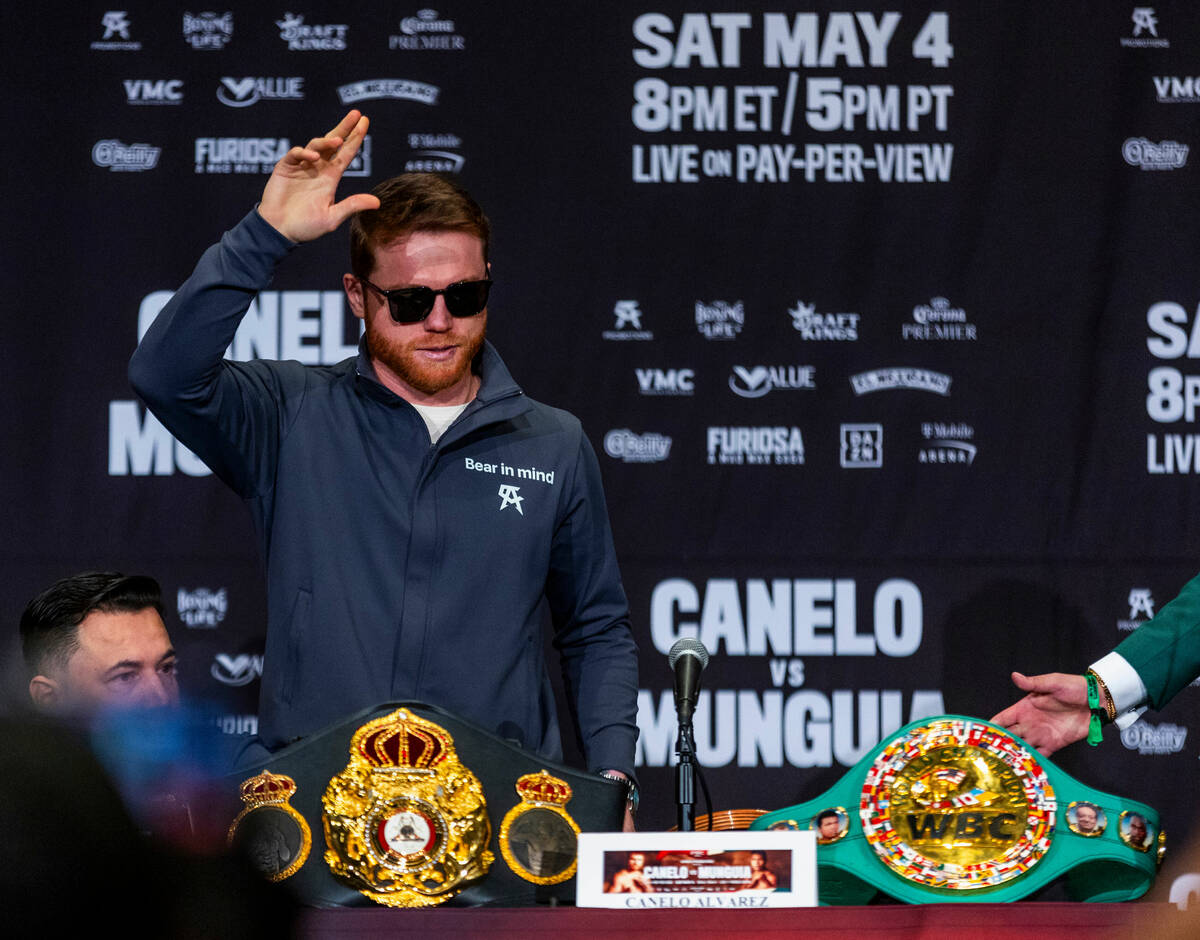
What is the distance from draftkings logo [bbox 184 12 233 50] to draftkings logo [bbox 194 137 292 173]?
9.8 inches

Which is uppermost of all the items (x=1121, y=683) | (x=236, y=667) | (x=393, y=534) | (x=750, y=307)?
(x=750, y=307)

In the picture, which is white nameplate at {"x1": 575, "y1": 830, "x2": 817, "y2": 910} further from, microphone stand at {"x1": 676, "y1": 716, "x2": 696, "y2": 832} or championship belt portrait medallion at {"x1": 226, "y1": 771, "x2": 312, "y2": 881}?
championship belt portrait medallion at {"x1": 226, "y1": 771, "x2": 312, "y2": 881}

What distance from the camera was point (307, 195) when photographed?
2113 millimetres

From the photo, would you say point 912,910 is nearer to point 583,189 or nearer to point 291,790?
point 291,790

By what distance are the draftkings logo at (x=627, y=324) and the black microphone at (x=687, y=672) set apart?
1.83 meters

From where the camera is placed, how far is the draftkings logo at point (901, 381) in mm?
3723

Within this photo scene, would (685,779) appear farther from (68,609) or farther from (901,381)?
(901,381)

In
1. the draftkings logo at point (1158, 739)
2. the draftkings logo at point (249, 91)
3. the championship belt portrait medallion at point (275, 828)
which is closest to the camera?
the championship belt portrait medallion at point (275, 828)

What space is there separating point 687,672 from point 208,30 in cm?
261

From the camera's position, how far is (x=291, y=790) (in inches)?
70.3

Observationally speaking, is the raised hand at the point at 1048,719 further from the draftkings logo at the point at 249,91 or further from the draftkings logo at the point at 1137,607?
the draftkings logo at the point at 249,91

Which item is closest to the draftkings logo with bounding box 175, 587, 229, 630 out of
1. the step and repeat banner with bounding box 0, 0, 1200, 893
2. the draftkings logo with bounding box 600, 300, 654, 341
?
the step and repeat banner with bounding box 0, 0, 1200, 893

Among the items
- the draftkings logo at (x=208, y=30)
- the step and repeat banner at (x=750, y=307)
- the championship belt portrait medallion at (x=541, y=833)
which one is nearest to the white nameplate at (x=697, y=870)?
the championship belt portrait medallion at (x=541, y=833)

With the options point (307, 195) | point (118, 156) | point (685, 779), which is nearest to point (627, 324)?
point (118, 156)
